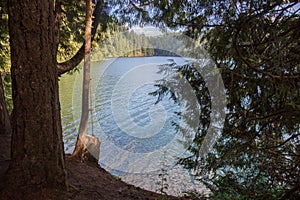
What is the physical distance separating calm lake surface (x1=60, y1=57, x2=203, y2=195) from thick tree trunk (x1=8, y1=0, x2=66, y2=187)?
176cm

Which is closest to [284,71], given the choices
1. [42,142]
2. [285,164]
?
[285,164]

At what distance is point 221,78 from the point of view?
2.37 meters

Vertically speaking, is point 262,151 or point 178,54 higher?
point 178,54

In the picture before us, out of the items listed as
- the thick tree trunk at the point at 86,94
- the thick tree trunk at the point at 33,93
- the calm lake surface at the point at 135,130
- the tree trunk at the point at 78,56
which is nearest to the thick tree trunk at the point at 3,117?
the tree trunk at the point at 78,56

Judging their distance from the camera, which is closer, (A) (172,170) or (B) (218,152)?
(B) (218,152)

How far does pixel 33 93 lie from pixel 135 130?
6.34 meters

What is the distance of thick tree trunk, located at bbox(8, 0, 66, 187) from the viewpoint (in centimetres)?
156

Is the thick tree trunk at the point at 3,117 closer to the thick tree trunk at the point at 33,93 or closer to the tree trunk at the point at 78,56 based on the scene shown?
the tree trunk at the point at 78,56

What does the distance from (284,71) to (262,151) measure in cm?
82

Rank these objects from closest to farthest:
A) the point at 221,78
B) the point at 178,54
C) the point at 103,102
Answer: the point at 221,78 < the point at 178,54 < the point at 103,102

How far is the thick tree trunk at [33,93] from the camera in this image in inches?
61.5

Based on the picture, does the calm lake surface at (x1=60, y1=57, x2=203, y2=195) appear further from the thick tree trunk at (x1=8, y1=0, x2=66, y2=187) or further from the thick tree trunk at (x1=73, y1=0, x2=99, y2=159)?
the thick tree trunk at (x1=8, y1=0, x2=66, y2=187)

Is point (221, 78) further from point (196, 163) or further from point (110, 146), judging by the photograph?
point (110, 146)

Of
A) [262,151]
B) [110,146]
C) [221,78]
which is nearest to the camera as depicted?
[262,151]
